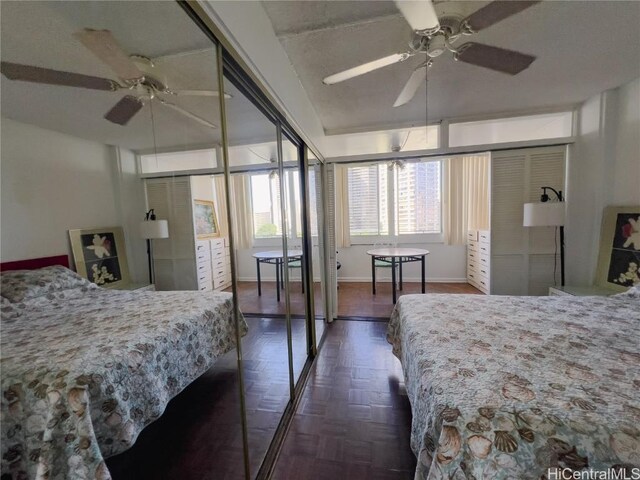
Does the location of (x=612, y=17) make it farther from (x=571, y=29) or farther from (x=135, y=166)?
(x=135, y=166)

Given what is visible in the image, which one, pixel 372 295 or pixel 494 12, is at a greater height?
pixel 494 12

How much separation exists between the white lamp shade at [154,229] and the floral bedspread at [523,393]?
1.17m

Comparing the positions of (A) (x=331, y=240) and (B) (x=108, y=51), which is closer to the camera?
(B) (x=108, y=51)

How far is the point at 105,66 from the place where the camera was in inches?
27.1

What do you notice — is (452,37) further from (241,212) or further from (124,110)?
(124,110)

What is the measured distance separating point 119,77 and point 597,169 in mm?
4027


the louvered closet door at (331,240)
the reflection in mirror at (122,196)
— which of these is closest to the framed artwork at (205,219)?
the reflection in mirror at (122,196)

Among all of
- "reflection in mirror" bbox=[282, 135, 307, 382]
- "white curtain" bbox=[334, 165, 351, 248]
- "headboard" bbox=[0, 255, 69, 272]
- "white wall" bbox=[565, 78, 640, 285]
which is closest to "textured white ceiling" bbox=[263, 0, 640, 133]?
"white wall" bbox=[565, 78, 640, 285]

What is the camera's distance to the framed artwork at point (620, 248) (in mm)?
2461

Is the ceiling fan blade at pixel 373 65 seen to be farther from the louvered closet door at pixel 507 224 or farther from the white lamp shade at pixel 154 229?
the louvered closet door at pixel 507 224

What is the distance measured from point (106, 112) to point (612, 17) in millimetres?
2738

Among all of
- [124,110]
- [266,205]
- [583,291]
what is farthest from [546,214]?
[124,110]

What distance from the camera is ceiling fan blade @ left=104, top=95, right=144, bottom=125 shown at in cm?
75

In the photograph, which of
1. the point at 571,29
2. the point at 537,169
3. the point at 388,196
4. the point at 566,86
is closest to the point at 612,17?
the point at 571,29
